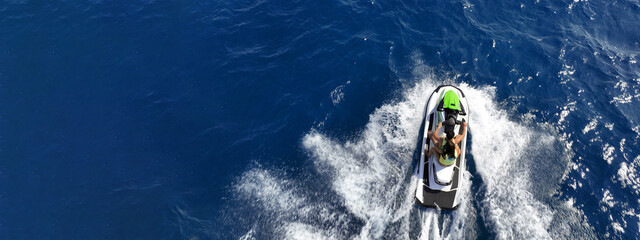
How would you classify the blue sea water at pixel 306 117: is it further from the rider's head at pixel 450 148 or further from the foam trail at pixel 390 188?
the rider's head at pixel 450 148

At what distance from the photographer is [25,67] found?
29.7 m

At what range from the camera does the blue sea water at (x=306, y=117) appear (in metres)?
22.7

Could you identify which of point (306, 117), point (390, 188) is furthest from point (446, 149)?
point (306, 117)

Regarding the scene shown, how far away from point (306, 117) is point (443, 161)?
1097 centimetres

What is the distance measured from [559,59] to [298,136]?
2433cm

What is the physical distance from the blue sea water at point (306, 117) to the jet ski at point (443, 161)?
0.90 m

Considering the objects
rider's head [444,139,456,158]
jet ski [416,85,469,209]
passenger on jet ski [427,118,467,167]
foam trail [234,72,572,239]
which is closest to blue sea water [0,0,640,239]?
foam trail [234,72,572,239]

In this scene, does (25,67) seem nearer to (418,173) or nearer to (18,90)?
(18,90)

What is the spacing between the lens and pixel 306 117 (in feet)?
89.5

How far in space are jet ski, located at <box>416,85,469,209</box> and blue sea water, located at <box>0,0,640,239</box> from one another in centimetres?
90

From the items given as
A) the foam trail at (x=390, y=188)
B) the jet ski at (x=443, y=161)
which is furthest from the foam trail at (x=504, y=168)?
the jet ski at (x=443, y=161)

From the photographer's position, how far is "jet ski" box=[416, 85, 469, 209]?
2217cm

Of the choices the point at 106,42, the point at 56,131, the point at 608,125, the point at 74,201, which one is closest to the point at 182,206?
the point at 74,201

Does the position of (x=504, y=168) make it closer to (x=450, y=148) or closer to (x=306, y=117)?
(x=450, y=148)
